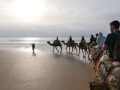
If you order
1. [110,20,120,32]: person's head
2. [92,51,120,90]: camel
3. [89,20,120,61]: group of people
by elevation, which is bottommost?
[92,51,120,90]: camel

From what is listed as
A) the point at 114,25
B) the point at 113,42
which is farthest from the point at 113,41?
the point at 114,25

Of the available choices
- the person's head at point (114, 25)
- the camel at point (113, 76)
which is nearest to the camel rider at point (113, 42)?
the person's head at point (114, 25)

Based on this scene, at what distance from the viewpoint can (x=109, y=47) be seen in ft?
26.0

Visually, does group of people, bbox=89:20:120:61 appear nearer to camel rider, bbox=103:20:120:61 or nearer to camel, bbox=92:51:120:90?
camel rider, bbox=103:20:120:61

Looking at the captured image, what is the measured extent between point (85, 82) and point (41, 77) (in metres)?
2.33

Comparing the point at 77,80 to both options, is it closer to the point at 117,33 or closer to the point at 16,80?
the point at 16,80

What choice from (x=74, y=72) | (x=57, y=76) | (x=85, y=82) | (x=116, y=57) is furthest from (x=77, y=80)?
(x=116, y=57)

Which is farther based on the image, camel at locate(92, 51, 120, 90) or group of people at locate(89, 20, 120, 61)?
group of people at locate(89, 20, 120, 61)

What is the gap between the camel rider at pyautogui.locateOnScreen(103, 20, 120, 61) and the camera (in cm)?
766

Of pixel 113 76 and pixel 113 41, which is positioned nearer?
pixel 113 76

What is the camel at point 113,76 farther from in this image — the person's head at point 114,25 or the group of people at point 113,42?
the person's head at point 114,25

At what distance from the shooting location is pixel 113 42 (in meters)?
7.75

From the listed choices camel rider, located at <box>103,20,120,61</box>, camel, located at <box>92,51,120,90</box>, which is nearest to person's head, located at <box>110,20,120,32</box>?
camel rider, located at <box>103,20,120,61</box>

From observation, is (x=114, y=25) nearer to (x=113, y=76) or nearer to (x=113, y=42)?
(x=113, y=42)
